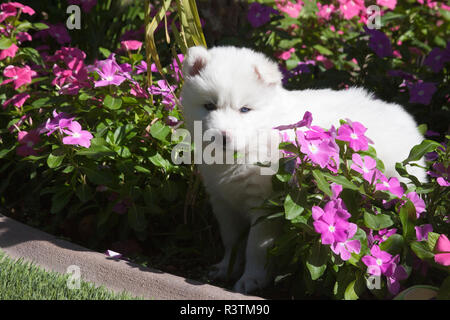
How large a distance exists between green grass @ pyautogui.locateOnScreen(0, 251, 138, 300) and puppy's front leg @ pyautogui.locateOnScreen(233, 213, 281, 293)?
0.58 metres

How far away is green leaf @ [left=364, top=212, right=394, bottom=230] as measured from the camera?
2.21 meters

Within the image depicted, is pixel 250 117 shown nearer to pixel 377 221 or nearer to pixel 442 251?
pixel 377 221

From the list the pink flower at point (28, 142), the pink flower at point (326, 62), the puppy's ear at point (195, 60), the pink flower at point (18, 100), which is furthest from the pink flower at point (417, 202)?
the pink flower at point (326, 62)

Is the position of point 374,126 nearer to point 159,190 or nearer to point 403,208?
point 403,208

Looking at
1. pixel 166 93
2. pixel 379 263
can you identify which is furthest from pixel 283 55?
pixel 379 263

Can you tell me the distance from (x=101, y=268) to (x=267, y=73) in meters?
1.28

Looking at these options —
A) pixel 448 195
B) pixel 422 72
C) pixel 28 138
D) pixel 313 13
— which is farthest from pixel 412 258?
pixel 313 13

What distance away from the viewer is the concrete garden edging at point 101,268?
240 cm

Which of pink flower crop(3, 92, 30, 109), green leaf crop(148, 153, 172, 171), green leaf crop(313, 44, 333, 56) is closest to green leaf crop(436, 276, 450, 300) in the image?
green leaf crop(148, 153, 172, 171)

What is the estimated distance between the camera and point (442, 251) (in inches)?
79.9

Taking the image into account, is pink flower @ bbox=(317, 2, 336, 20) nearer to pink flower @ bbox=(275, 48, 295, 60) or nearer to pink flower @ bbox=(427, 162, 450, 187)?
pink flower @ bbox=(275, 48, 295, 60)

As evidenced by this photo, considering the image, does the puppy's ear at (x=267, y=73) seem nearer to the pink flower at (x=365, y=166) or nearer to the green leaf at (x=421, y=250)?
the pink flower at (x=365, y=166)
